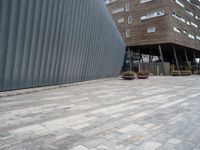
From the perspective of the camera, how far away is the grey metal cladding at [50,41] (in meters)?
8.40

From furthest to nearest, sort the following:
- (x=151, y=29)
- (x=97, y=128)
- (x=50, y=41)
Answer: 1. (x=151, y=29)
2. (x=50, y=41)
3. (x=97, y=128)

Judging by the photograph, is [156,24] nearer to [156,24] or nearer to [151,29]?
[156,24]

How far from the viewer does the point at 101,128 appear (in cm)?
409

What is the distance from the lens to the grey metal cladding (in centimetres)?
840

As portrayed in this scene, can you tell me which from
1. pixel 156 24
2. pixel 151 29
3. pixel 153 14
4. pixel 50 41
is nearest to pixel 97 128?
pixel 50 41

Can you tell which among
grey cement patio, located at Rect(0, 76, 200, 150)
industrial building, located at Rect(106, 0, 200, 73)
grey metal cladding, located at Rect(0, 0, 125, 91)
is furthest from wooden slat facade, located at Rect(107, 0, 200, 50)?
grey cement patio, located at Rect(0, 76, 200, 150)

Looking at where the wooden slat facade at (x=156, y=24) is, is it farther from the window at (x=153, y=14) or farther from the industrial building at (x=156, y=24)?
the window at (x=153, y=14)

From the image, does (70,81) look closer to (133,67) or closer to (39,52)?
(39,52)

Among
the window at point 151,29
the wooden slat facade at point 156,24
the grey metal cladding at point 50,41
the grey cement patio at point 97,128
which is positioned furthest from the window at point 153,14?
the grey cement patio at point 97,128

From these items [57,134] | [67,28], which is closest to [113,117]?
[57,134]

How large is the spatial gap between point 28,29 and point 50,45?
1.71 metres

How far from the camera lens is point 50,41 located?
10516mm

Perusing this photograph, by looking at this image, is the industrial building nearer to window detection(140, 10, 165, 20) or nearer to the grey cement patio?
window detection(140, 10, 165, 20)

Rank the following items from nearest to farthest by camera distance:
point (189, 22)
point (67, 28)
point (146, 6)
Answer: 1. point (67, 28)
2. point (146, 6)
3. point (189, 22)
